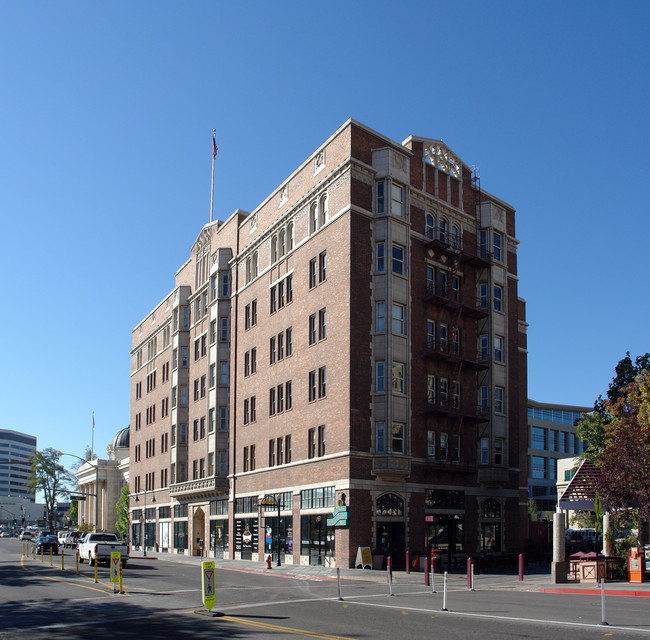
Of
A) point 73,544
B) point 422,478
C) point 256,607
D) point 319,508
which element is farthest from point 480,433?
point 73,544

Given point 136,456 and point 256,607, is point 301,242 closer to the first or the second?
point 256,607

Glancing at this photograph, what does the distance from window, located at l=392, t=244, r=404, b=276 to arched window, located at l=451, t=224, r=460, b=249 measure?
5.16m

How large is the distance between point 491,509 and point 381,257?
17407mm

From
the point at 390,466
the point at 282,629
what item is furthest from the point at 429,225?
the point at 282,629

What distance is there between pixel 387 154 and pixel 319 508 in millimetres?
20511

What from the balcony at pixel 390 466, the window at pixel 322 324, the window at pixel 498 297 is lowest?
the balcony at pixel 390 466

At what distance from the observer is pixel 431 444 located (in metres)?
45.6

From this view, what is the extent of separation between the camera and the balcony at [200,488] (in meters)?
57.7

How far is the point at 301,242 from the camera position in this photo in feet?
161

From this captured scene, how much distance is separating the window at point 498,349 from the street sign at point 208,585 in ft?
110

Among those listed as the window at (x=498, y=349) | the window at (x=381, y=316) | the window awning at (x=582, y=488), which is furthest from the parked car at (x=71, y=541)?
the window awning at (x=582, y=488)

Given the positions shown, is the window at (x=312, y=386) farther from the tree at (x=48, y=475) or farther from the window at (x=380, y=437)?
the tree at (x=48, y=475)

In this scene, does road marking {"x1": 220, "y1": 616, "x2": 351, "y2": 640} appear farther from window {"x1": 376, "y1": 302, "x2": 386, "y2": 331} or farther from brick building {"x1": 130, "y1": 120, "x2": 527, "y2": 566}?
window {"x1": 376, "y1": 302, "x2": 386, "y2": 331}

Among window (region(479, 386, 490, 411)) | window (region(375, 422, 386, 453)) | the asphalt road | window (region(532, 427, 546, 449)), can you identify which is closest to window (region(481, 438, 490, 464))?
window (region(479, 386, 490, 411))
